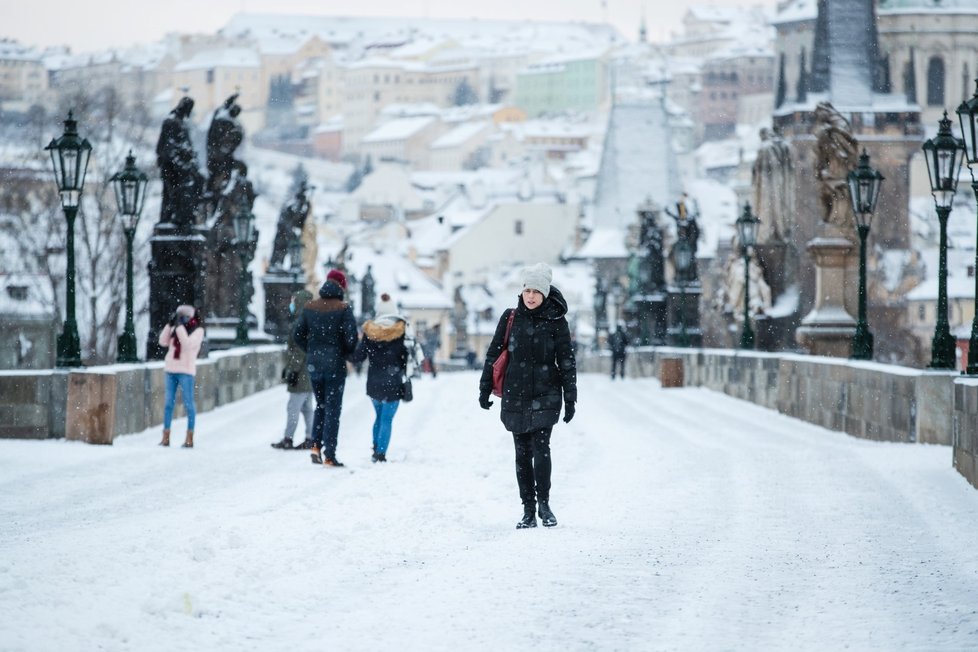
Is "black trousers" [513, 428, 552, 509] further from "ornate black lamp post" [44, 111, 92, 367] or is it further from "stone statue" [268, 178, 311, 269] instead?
"stone statue" [268, 178, 311, 269]

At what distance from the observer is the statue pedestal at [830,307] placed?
25.3 meters

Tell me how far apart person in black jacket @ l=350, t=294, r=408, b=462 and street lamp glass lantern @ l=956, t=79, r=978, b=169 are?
210 inches

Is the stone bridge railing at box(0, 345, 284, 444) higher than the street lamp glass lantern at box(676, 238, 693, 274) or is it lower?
lower

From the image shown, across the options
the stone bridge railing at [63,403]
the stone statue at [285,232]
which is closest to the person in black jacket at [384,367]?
the stone bridge railing at [63,403]

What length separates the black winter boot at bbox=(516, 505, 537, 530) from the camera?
36.2 feet

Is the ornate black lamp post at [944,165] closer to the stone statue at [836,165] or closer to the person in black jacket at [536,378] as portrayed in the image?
the stone statue at [836,165]

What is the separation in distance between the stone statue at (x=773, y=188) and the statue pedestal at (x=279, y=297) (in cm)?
1080

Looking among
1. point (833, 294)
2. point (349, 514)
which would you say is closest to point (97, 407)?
point (349, 514)

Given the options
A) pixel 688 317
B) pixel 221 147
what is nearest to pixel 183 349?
pixel 221 147

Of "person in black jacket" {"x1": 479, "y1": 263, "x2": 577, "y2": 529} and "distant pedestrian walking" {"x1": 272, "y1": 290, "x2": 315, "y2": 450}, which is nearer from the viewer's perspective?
"person in black jacket" {"x1": 479, "y1": 263, "x2": 577, "y2": 529}

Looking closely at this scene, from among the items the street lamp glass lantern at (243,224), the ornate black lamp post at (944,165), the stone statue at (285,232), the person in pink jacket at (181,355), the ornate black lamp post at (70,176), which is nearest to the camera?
the person in pink jacket at (181,355)

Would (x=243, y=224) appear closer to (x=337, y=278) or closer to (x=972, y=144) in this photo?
(x=337, y=278)

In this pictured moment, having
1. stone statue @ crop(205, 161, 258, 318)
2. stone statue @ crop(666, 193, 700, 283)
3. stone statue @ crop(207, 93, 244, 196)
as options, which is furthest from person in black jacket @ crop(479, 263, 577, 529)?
stone statue @ crop(666, 193, 700, 283)

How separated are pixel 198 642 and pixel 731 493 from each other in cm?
676
